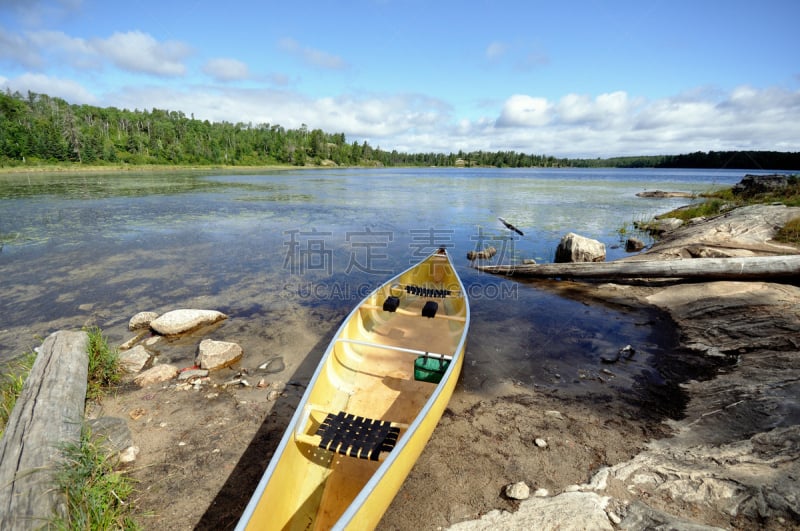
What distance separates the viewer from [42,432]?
12.7 ft

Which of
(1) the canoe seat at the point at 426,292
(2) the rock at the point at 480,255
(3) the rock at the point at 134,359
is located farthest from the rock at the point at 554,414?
(2) the rock at the point at 480,255

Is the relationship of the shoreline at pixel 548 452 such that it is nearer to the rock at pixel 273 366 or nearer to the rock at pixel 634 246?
the rock at pixel 273 366

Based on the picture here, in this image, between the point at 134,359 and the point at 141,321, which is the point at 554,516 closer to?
the point at 134,359

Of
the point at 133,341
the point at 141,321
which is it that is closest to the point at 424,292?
the point at 133,341

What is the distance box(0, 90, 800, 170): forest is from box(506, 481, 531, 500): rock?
10251 centimetres

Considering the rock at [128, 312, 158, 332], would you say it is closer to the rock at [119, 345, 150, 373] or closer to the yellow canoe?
the rock at [119, 345, 150, 373]

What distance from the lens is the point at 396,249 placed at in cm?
1725

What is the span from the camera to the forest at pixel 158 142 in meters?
82.2

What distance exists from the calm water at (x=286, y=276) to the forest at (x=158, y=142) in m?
76.2

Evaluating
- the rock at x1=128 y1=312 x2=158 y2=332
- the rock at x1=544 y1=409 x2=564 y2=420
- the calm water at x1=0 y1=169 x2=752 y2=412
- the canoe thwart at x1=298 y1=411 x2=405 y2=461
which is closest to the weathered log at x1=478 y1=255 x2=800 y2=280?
the calm water at x1=0 y1=169 x2=752 y2=412

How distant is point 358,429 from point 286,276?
9174 millimetres

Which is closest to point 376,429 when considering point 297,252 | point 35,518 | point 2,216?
point 35,518

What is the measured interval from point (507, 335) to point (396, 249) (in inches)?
375

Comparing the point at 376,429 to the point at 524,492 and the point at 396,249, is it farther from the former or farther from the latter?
the point at 396,249
